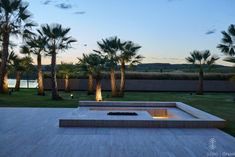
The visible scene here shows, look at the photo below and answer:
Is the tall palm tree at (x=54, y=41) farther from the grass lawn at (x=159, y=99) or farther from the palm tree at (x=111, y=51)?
the palm tree at (x=111, y=51)

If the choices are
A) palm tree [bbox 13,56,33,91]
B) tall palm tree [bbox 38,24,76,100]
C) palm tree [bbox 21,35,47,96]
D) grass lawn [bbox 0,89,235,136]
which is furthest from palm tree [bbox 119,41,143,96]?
palm tree [bbox 13,56,33,91]

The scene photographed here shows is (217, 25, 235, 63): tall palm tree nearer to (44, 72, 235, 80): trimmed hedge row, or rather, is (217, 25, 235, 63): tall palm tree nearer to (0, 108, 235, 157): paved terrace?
(44, 72, 235, 80): trimmed hedge row

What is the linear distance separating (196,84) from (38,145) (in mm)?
33033

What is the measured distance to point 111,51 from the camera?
1041 inches

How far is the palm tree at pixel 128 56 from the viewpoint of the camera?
87.6 ft

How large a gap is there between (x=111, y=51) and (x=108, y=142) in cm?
1969

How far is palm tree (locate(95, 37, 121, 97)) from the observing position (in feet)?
86.0

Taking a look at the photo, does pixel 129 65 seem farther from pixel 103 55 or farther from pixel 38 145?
pixel 38 145

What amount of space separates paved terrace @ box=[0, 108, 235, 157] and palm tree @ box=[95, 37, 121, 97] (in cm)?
1654

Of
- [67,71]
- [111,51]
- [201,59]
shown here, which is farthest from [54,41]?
[201,59]

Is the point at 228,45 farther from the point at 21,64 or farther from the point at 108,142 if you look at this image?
the point at 21,64

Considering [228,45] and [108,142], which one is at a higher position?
[228,45]

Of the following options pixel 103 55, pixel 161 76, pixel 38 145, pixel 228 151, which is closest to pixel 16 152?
pixel 38 145

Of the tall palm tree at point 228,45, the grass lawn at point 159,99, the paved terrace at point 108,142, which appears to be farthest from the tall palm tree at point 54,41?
the tall palm tree at point 228,45
